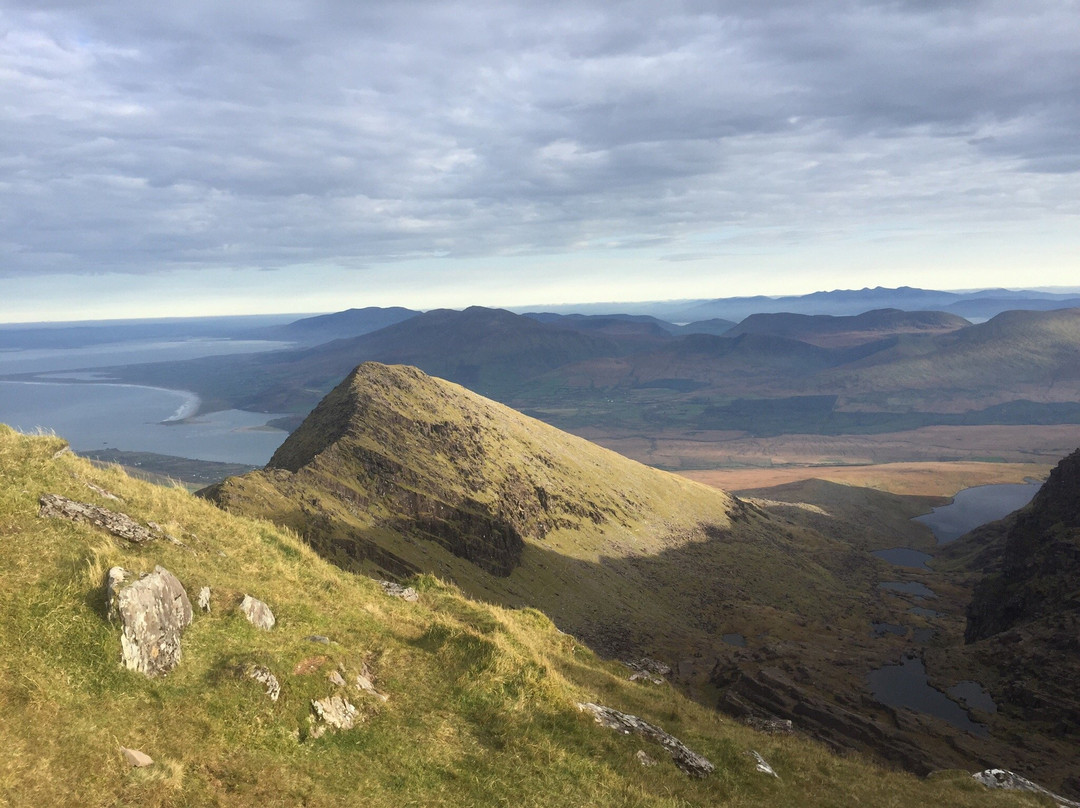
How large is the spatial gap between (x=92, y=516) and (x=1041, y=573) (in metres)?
91.3

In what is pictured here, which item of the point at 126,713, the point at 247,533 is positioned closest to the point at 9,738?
the point at 126,713

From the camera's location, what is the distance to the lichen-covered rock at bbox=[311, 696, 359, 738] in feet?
52.5

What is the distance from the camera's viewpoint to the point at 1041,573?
73.1 meters

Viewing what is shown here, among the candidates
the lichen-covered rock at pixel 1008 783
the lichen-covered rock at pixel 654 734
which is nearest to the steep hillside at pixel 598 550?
the lichen-covered rock at pixel 1008 783

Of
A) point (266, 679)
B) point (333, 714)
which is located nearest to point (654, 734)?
point (333, 714)

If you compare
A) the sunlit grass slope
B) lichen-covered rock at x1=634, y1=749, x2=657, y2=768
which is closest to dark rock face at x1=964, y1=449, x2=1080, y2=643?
the sunlit grass slope

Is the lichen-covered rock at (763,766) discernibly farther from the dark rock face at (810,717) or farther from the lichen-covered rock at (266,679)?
the dark rock face at (810,717)

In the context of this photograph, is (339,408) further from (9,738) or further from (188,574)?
(9,738)

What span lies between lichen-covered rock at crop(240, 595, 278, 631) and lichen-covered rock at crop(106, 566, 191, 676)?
2.01m

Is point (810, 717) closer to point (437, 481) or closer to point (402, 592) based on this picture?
point (402, 592)

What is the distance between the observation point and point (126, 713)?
1409 cm

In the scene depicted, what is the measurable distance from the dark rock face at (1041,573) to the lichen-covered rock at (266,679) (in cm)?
7600

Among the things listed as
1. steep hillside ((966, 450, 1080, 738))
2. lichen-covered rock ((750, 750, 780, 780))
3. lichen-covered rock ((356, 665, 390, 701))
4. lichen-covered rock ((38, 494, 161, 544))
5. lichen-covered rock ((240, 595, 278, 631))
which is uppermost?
lichen-covered rock ((38, 494, 161, 544))

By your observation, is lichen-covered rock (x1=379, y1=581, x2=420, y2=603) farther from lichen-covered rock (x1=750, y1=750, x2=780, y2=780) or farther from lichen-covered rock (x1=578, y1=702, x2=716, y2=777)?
lichen-covered rock (x1=750, y1=750, x2=780, y2=780)
